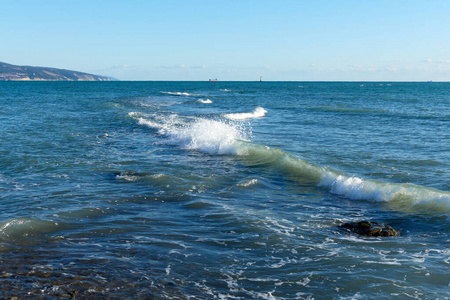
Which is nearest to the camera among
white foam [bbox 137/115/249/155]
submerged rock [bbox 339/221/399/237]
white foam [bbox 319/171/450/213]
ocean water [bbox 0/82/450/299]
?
ocean water [bbox 0/82/450/299]

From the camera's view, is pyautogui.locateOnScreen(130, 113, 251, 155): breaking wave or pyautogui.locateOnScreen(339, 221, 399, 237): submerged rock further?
pyautogui.locateOnScreen(130, 113, 251, 155): breaking wave

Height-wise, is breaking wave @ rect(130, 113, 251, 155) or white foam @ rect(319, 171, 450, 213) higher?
breaking wave @ rect(130, 113, 251, 155)

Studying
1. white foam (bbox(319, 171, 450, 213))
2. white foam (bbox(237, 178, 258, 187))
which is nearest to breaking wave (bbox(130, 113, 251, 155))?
white foam (bbox(237, 178, 258, 187))

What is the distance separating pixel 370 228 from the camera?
803 cm

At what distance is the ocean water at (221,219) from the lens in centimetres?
582

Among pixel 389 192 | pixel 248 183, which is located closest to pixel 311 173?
pixel 248 183

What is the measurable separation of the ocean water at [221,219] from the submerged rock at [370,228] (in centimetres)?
19

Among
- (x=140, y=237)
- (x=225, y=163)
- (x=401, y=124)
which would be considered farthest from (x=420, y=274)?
(x=401, y=124)

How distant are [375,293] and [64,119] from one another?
26.7 m

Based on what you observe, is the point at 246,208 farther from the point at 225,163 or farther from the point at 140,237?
the point at 225,163

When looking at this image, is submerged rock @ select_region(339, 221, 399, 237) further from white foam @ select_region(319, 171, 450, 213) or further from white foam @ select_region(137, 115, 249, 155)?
white foam @ select_region(137, 115, 249, 155)

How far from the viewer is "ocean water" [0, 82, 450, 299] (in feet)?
19.1

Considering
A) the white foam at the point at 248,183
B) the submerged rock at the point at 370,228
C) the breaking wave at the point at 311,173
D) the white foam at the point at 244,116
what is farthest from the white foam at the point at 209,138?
the white foam at the point at 244,116

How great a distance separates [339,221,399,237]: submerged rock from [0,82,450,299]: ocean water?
19 centimetres
